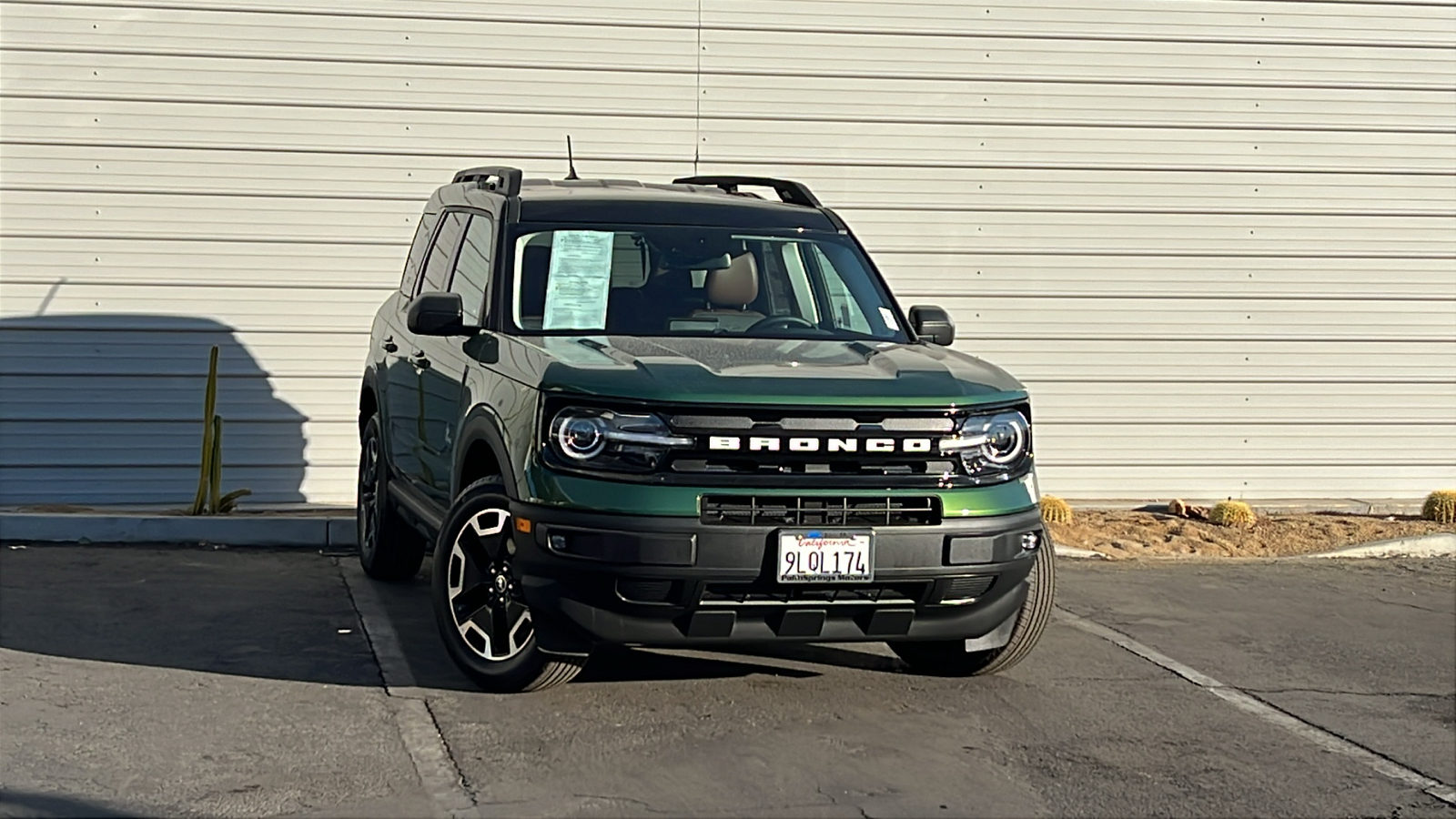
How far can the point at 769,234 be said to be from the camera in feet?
24.3

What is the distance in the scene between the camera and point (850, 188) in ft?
36.9

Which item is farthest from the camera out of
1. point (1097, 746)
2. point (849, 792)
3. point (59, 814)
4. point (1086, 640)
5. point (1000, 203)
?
point (1000, 203)

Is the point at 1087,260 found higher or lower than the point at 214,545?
higher

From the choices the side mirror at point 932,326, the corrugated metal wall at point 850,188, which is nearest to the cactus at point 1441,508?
the corrugated metal wall at point 850,188

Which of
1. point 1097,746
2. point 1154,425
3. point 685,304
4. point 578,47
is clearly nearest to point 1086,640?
point 1097,746

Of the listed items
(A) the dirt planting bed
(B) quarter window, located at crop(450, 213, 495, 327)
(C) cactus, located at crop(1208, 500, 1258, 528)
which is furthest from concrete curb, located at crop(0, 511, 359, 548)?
(C) cactus, located at crop(1208, 500, 1258, 528)

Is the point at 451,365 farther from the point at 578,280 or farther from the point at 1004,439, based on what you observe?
the point at 1004,439

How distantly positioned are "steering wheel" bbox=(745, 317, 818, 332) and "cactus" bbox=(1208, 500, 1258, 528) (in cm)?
479

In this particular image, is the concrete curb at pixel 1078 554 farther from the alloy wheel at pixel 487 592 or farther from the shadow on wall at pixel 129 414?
the alloy wheel at pixel 487 592

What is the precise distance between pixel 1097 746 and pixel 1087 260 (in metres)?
6.03

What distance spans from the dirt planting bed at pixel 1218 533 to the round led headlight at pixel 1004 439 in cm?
421

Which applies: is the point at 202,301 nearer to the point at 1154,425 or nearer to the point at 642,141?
the point at 642,141

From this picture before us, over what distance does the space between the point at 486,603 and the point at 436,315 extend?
1.13 metres

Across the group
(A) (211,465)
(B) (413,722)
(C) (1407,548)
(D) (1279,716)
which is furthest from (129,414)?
(C) (1407,548)
